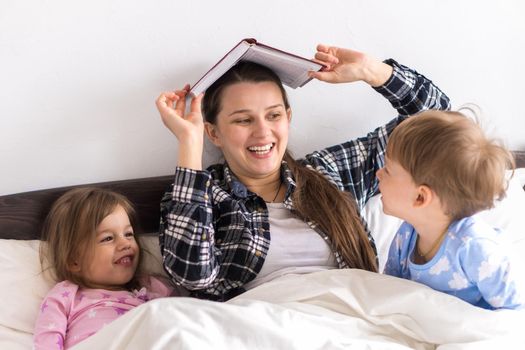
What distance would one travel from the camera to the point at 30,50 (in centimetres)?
120

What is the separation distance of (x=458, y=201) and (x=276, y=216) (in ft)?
Answer: 1.35

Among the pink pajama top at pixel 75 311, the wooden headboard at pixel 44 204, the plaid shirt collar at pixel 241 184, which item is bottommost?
the pink pajama top at pixel 75 311

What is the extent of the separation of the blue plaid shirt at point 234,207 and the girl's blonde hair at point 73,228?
0.13 m

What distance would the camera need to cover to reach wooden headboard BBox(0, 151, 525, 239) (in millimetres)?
1256

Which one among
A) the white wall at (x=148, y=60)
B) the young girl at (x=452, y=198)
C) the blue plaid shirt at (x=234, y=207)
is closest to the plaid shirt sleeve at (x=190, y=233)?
the blue plaid shirt at (x=234, y=207)

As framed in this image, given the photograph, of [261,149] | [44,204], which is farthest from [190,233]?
[44,204]

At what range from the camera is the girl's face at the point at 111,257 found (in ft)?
3.96

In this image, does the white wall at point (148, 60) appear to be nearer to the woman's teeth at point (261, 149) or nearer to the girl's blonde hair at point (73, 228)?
the girl's blonde hair at point (73, 228)

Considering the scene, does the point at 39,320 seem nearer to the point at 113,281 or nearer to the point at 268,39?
the point at 113,281

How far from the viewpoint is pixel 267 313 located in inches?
38.1

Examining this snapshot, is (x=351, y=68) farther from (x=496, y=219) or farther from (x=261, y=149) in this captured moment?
(x=496, y=219)

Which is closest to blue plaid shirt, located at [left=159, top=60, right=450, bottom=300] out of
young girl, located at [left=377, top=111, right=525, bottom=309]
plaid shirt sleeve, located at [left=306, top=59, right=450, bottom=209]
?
plaid shirt sleeve, located at [left=306, top=59, right=450, bottom=209]

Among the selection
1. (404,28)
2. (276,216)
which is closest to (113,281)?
(276,216)

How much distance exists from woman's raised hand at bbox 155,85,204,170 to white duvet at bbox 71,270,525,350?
30 cm
